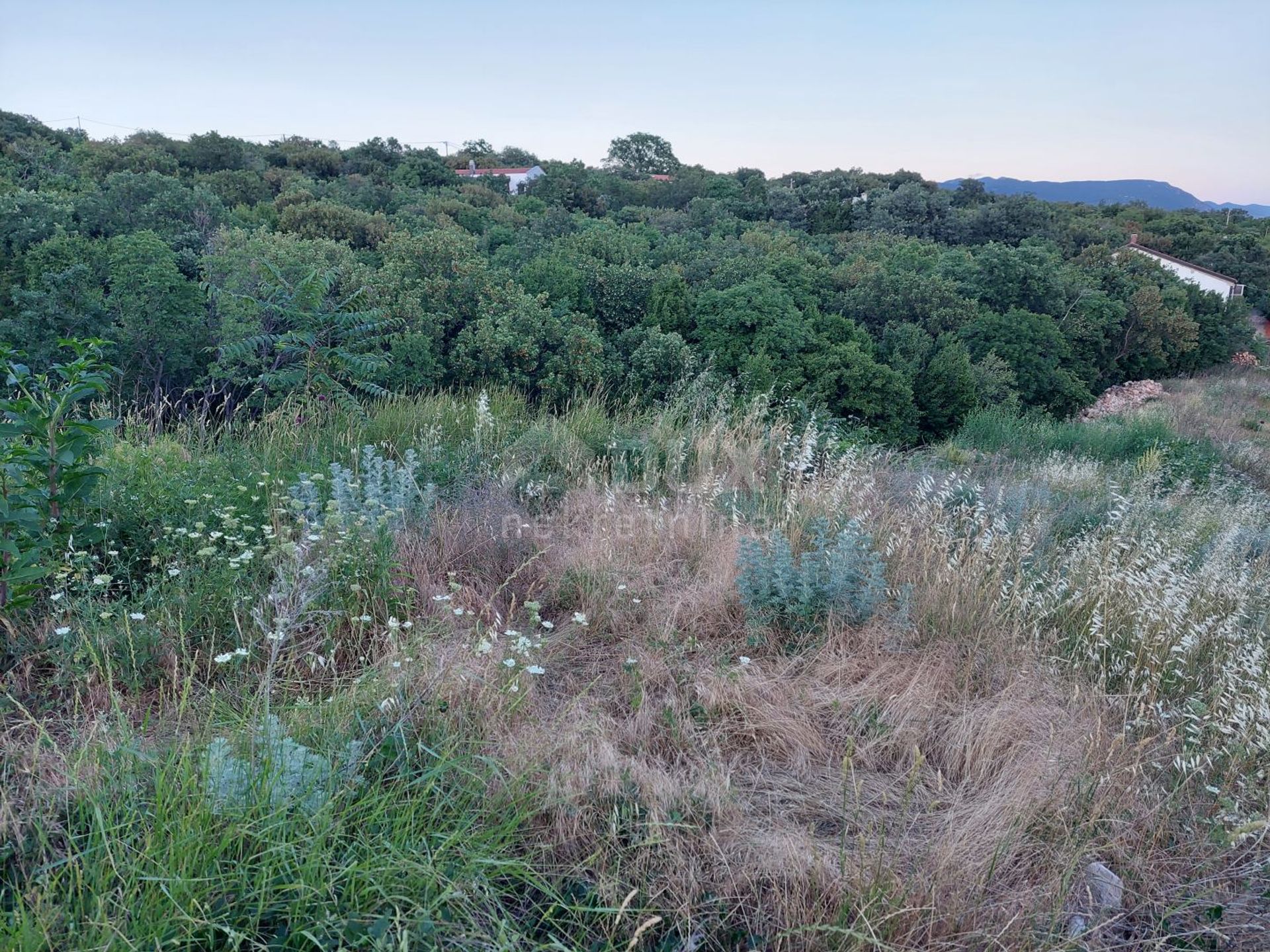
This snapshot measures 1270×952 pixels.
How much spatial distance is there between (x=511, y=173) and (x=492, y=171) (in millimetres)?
1461

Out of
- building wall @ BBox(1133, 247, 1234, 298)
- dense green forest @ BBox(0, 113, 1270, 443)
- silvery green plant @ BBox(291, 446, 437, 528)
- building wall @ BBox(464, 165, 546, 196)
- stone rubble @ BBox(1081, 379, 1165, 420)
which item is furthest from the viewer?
building wall @ BBox(464, 165, 546, 196)

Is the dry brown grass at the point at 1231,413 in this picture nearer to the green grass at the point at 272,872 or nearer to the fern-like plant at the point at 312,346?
the fern-like plant at the point at 312,346

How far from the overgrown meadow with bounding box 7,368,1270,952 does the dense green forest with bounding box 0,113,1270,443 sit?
3.16 metres

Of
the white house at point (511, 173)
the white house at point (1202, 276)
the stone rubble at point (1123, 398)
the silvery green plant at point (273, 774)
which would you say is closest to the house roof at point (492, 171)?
the white house at point (511, 173)

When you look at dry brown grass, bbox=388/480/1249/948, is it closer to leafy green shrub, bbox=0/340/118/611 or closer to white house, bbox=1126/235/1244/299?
leafy green shrub, bbox=0/340/118/611

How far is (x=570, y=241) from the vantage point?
1578cm

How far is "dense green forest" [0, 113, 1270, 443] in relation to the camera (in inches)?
404

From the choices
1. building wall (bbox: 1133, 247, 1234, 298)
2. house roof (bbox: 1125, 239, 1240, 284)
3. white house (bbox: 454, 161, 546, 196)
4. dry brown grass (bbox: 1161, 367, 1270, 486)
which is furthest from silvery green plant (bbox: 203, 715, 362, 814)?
house roof (bbox: 1125, 239, 1240, 284)

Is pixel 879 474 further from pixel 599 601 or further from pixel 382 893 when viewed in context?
pixel 382 893

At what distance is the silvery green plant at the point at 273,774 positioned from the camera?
2088 millimetres

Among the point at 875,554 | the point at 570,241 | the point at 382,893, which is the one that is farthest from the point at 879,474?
the point at 570,241

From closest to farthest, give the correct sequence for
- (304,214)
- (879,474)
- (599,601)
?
1. (599,601)
2. (879,474)
3. (304,214)

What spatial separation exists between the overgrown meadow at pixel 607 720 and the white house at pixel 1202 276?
Result: 1487 inches

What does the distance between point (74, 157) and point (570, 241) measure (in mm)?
19016
